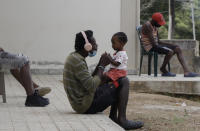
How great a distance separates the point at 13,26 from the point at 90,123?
268 inches

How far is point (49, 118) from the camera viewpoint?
22.5 ft

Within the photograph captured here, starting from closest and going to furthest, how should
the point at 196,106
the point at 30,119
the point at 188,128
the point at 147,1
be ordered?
the point at 30,119, the point at 188,128, the point at 196,106, the point at 147,1

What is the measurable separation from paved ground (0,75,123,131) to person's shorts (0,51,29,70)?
1.75ft

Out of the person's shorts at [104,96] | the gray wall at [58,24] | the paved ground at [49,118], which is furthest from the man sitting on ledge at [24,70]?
the gray wall at [58,24]

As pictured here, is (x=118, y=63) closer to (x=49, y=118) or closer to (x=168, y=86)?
(x=49, y=118)

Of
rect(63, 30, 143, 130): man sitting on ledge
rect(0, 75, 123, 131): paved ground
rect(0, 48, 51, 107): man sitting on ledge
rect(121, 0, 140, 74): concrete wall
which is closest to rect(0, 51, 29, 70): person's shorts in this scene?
rect(0, 48, 51, 107): man sitting on ledge

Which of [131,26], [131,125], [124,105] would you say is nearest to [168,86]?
[131,26]

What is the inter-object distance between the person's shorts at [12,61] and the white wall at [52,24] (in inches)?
201

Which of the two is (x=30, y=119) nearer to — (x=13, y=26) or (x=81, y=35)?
(x=81, y=35)

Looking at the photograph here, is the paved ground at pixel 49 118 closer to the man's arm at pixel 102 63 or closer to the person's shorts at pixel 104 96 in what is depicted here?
the person's shorts at pixel 104 96

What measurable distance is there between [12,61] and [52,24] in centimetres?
541

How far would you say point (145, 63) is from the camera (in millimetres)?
16453

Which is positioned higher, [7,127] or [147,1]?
[147,1]

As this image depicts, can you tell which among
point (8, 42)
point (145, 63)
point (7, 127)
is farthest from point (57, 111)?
point (145, 63)
